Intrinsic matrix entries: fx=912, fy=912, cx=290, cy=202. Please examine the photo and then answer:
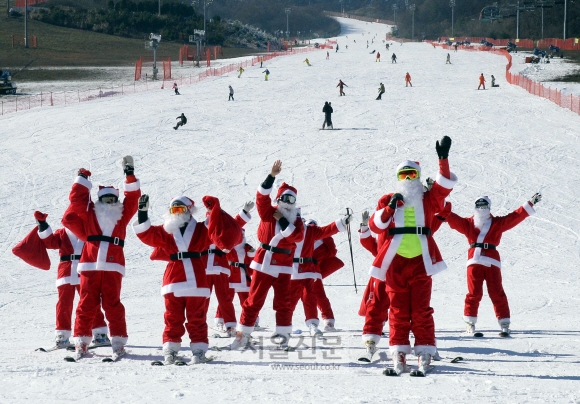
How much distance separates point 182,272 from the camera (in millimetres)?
8414

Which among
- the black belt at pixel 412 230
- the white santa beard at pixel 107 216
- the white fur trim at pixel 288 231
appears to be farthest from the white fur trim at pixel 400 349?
the white santa beard at pixel 107 216

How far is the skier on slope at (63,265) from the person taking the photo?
31.3 feet

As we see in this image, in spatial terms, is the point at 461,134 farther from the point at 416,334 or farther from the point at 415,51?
the point at 415,51

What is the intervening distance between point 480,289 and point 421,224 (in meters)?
2.51

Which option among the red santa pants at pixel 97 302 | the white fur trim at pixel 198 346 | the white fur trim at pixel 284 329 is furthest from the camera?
the white fur trim at pixel 284 329

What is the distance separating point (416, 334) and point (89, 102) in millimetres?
37617

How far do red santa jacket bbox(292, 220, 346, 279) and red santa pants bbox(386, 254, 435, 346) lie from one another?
5.60 feet

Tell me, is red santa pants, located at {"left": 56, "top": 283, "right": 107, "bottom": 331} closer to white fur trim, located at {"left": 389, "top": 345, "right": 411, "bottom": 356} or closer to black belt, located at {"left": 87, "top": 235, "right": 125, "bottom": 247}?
black belt, located at {"left": 87, "top": 235, "right": 125, "bottom": 247}

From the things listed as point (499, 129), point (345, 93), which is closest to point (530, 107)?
point (499, 129)

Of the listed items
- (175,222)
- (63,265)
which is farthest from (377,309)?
(63,265)

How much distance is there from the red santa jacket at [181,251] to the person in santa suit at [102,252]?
1.78ft

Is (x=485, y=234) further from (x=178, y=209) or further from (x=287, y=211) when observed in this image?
(x=178, y=209)

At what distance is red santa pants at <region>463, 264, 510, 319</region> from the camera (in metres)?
10.0

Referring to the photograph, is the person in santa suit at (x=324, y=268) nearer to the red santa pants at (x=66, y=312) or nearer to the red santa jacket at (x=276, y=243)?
the red santa jacket at (x=276, y=243)
